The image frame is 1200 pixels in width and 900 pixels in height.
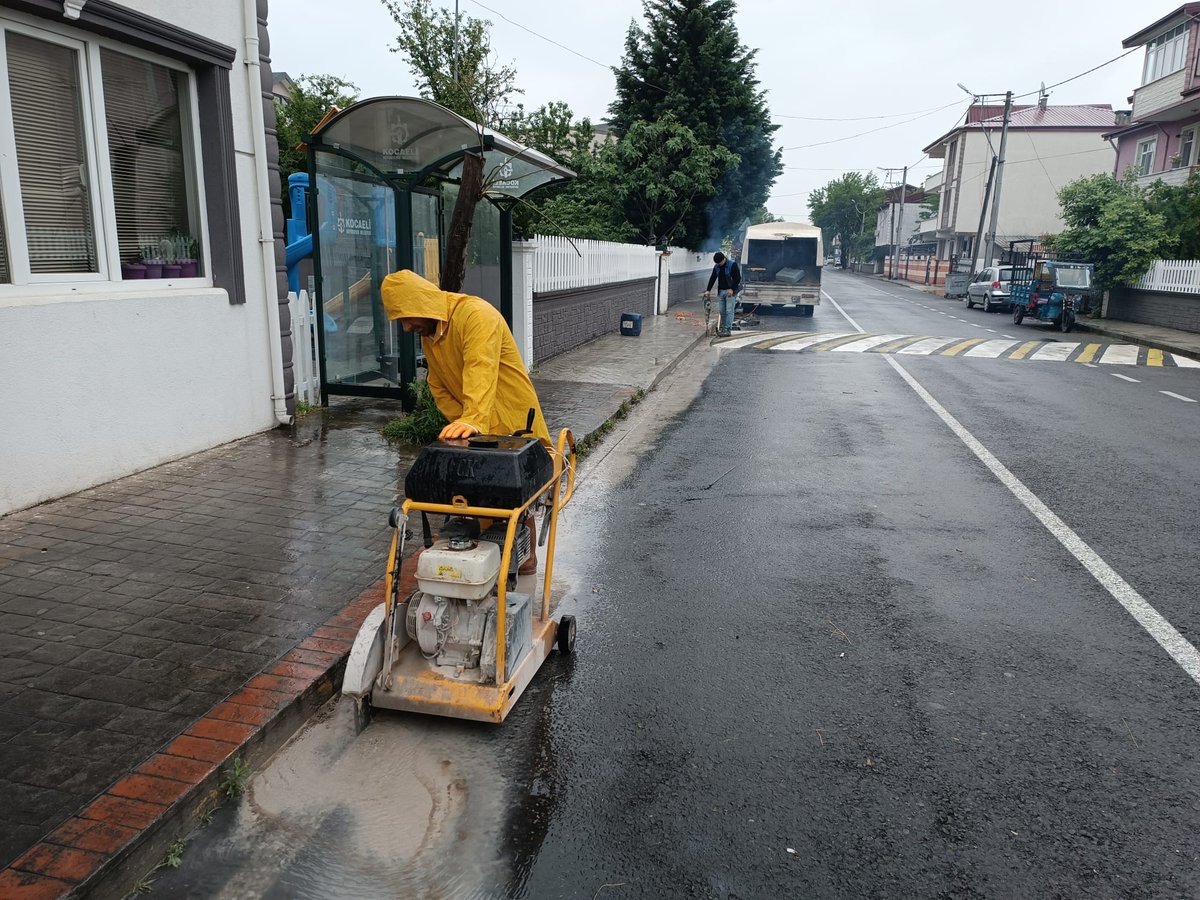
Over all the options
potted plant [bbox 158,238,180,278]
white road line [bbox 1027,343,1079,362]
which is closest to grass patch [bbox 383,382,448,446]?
Answer: potted plant [bbox 158,238,180,278]

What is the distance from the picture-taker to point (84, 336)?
606cm

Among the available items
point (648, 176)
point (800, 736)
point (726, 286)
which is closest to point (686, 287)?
point (648, 176)

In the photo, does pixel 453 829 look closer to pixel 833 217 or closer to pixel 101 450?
pixel 101 450

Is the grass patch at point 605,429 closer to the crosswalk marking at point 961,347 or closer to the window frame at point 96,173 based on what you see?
the window frame at point 96,173

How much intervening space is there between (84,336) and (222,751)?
13.4 feet

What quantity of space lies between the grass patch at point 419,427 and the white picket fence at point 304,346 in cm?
151

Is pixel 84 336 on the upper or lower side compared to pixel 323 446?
upper

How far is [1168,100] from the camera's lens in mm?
31453

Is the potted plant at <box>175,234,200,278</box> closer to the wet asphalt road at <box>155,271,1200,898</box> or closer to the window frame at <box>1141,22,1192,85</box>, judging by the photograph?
the wet asphalt road at <box>155,271,1200,898</box>

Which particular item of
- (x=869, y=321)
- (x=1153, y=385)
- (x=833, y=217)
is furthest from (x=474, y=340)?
(x=833, y=217)

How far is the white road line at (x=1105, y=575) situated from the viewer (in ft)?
14.5

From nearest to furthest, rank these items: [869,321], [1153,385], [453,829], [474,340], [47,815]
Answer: [47,815]
[453,829]
[474,340]
[1153,385]
[869,321]

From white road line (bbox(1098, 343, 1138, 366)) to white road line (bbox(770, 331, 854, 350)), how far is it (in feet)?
18.2

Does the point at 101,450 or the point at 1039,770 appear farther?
the point at 101,450
